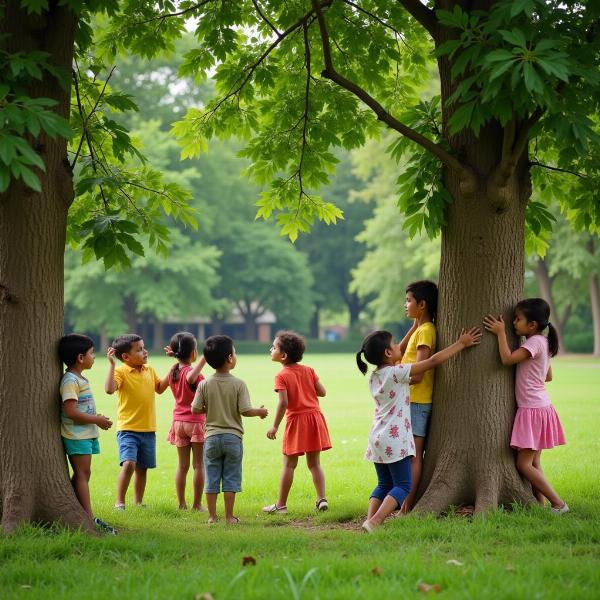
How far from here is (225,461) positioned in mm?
7113

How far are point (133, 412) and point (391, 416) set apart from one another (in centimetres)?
267

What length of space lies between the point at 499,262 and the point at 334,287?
68306mm

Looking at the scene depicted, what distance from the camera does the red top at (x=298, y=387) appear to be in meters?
7.73

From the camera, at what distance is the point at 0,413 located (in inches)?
240

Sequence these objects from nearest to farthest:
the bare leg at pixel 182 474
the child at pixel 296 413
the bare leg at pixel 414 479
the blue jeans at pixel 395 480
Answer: the blue jeans at pixel 395 480 < the bare leg at pixel 414 479 < the child at pixel 296 413 < the bare leg at pixel 182 474

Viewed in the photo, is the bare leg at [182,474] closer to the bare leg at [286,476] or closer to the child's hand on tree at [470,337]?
the bare leg at [286,476]

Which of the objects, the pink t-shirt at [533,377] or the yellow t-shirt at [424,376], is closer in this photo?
the pink t-shirt at [533,377]

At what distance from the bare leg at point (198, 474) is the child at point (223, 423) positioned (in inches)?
29.1

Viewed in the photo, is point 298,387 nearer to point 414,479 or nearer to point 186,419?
point 186,419

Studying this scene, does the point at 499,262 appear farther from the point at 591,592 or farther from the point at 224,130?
the point at 224,130

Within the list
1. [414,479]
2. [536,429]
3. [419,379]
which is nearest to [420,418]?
[419,379]

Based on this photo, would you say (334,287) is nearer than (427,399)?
No

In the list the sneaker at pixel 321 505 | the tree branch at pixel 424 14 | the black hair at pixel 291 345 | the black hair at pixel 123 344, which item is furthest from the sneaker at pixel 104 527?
the tree branch at pixel 424 14

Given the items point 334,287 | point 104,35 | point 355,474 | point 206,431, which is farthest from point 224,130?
point 334,287
